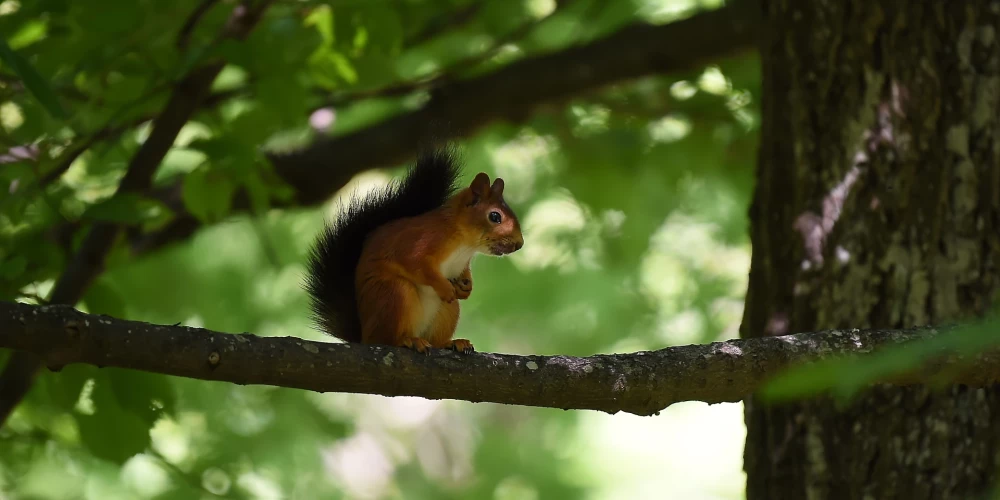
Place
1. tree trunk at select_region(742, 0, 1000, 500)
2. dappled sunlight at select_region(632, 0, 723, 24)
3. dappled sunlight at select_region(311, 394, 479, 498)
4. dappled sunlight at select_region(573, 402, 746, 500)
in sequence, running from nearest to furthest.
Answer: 1. tree trunk at select_region(742, 0, 1000, 500)
2. dappled sunlight at select_region(632, 0, 723, 24)
3. dappled sunlight at select_region(573, 402, 746, 500)
4. dappled sunlight at select_region(311, 394, 479, 498)

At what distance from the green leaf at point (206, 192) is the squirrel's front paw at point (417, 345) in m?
0.83

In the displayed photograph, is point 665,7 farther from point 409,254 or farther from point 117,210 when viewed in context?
point 117,210

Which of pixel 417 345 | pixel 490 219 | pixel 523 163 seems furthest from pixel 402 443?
pixel 417 345

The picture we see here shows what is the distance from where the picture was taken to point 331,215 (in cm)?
370

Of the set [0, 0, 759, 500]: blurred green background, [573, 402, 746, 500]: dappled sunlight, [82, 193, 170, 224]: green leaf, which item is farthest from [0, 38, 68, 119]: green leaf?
[573, 402, 746, 500]: dappled sunlight

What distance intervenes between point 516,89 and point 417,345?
6.15 feet

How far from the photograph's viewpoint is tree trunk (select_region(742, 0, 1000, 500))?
2.01 m

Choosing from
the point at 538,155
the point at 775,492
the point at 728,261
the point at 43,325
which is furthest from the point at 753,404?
the point at 728,261

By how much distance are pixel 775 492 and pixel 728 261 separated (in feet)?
13.1

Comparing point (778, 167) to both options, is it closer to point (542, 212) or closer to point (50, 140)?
point (50, 140)

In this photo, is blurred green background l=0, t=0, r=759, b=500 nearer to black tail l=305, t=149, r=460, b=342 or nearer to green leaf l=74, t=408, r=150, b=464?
green leaf l=74, t=408, r=150, b=464

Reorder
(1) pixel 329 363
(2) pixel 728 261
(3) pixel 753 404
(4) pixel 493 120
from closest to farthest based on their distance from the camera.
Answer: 1. (1) pixel 329 363
2. (3) pixel 753 404
3. (4) pixel 493 120
4. (2) pixel 728 261

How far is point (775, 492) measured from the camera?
6.91 ft

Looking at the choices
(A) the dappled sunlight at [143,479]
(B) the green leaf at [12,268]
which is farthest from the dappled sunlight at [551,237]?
(B) the green leaf at [12,268]
